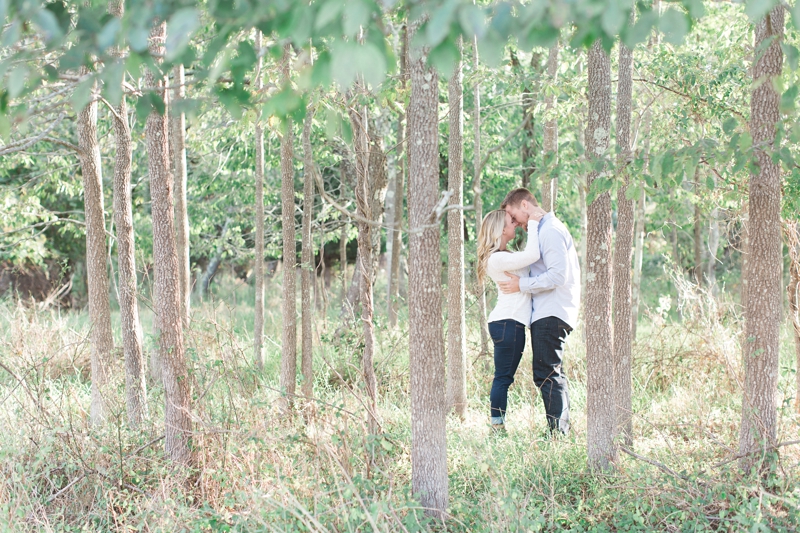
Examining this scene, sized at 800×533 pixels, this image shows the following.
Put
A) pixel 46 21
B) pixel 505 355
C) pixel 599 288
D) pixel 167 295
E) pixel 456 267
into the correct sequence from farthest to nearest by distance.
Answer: pixel 456 267 → pixel 505 355 → pixel 167 295 → pixel 599 288 → pixel 46 21

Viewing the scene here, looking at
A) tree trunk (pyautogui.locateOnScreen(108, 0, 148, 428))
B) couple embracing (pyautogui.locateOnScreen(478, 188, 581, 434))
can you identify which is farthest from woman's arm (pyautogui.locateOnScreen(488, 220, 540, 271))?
tree trunk (pyautogui.locateOnScreen(108, 0, 148, 428))

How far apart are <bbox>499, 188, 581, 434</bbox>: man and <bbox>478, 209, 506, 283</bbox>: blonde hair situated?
0.32m

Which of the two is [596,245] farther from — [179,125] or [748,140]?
[179,125]

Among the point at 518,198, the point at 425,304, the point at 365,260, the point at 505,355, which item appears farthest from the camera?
the point at 518,198

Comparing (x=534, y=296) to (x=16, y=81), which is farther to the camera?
(x=534, y=296)

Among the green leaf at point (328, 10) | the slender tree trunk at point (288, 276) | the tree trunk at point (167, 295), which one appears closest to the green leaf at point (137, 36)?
the green leaf at point (328, 10)

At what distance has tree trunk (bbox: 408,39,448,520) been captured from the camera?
11.2 ft

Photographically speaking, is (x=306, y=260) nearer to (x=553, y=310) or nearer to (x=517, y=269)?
(x=517, y=269)

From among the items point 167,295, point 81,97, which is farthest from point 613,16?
point 167,295

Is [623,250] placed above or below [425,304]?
above

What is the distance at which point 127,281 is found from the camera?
495 centimetres

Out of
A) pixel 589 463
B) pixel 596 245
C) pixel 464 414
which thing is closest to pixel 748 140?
pixel 596 245

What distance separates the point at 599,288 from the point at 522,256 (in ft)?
4.10

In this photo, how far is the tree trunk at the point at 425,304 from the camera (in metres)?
3.42
